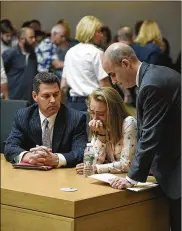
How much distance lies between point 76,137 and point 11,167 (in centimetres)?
45

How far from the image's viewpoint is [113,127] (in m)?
3.46

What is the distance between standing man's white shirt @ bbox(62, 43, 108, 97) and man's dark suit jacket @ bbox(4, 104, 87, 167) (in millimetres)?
611

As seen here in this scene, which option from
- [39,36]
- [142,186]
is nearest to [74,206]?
[142,186]

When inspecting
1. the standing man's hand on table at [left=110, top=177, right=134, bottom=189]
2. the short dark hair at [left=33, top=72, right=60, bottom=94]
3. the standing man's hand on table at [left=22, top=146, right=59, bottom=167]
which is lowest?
the standing man's hand on table at [left=110, top=177, right=134, bottom=189]

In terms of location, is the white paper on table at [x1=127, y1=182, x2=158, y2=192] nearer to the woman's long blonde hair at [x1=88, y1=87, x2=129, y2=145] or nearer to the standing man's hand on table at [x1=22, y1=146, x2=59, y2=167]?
the woman's long blonde hair at [x1=88, y1=87, x2=129, y2=145]

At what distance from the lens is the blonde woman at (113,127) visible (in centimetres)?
343

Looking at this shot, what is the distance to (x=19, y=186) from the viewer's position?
3.07 m

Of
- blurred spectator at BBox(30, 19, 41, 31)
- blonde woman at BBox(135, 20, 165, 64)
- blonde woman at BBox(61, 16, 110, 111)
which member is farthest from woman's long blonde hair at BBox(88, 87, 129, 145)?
blurred spectator at BBox(30, 19, 41, 31)

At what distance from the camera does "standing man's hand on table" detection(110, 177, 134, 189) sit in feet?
10.0

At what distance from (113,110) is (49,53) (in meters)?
2.09

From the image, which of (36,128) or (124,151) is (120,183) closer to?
(124,151)

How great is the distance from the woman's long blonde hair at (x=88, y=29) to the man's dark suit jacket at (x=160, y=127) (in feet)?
3.62

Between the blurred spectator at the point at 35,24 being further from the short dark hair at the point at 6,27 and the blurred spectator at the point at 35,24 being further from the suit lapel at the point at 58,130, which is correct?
the suit lapel at the point at 58,130

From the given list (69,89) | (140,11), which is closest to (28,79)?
(69,89)
